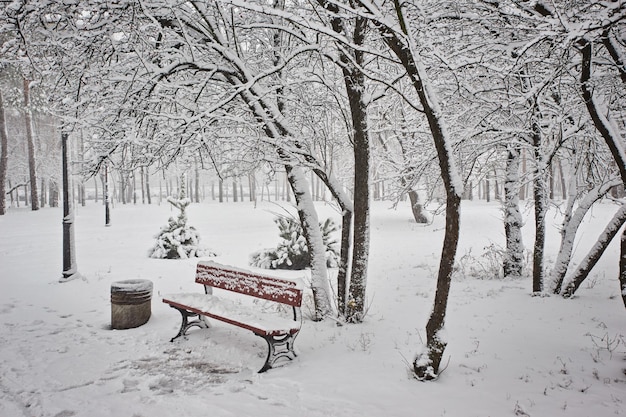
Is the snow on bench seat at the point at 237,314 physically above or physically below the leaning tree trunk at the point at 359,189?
below

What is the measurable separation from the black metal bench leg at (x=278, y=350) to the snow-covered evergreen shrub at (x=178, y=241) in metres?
8.46

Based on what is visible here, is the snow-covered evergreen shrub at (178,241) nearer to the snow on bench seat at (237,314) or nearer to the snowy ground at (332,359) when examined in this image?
the snowy ground at (332,359)

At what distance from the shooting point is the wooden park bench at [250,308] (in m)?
4.38

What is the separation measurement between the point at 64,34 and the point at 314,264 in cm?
461

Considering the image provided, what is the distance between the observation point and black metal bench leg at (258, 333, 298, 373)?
431 centimetres

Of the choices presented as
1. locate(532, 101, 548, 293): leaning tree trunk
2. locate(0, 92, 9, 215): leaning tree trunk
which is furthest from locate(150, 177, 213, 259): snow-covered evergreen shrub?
locate(0, 92, 9, 215): leaning tree trunk

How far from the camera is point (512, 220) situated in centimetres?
871

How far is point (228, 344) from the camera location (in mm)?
5219

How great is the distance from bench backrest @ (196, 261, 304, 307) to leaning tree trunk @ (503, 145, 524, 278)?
5.76 meters

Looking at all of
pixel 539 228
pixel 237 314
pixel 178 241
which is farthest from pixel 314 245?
pixel 178 241

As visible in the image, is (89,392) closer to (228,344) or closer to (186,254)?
(228,344)

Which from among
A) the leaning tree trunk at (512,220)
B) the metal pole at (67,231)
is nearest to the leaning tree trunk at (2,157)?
the metal pole at (67,231)

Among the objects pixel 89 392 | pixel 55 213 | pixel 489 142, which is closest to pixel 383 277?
pixel 489 142

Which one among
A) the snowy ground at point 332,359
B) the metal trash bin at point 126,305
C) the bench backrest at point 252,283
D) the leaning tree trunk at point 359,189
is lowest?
the snowy ground at point 332,359
